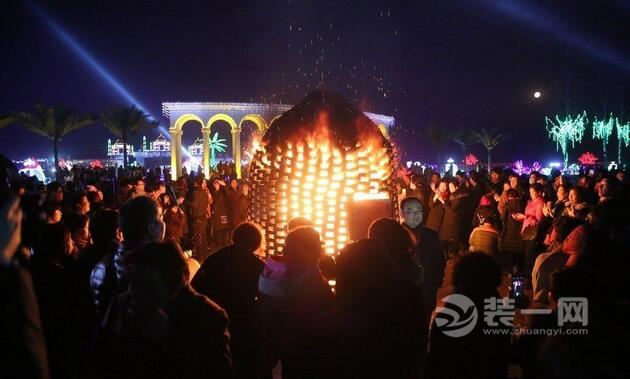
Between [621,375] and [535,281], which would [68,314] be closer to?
[621,375]

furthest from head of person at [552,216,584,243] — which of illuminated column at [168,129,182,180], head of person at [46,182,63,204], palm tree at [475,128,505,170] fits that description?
palm tree at [475,128,505,170]

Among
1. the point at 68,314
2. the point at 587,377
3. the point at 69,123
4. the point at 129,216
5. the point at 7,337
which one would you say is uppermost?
the point at 69,123

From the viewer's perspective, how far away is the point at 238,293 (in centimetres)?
394

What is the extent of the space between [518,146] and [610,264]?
54.3 metres

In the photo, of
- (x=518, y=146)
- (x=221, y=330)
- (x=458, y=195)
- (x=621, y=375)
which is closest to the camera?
(x=621, y=375)

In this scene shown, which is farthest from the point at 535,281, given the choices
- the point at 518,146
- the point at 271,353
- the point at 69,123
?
the point at 518,146

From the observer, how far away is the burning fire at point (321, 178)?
5043 mm

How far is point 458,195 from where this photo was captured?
10.5 metres

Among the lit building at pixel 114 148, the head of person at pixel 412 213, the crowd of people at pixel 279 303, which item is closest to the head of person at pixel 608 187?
the crowd of people at pixel 279 303

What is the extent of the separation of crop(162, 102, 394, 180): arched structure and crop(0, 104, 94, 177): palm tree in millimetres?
7216

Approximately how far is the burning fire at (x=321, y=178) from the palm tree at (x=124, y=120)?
30511mm

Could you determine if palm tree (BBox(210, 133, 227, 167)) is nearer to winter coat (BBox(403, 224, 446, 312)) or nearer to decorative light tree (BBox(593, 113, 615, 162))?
decorative light tree (BBox(593, 113, 615, 162))

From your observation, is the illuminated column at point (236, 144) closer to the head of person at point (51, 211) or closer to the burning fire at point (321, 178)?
the head of person at point (51, 211)

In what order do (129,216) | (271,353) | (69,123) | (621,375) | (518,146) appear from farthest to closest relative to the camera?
1. (518,146)
2. (69,123)
3. (271,353)
4. (129,216)
5. (621,375)
